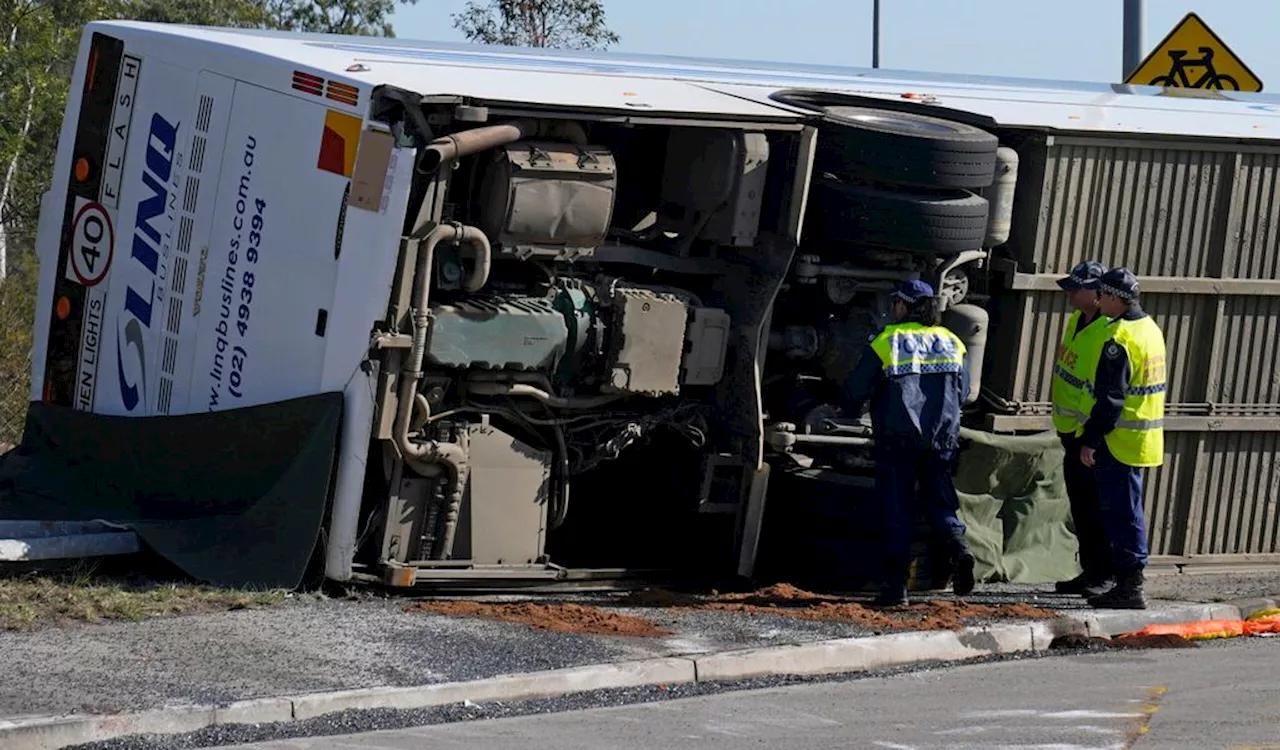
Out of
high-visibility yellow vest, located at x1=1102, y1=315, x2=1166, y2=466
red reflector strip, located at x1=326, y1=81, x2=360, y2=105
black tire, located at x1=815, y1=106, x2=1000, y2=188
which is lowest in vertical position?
high-visibility yellow vest, located at x1=1102, y1=315, x2=1166, y2=466

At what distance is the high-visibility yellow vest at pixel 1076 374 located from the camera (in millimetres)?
10352

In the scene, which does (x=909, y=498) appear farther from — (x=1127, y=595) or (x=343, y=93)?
(x=343, y=93)

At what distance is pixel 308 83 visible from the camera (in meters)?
9.80

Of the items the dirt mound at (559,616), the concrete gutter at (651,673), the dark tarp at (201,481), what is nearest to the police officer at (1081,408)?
the concrete gutter at (651,673)

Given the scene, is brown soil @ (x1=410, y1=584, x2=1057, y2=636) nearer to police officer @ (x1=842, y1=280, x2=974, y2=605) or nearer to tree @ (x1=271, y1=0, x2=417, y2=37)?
police officer @ (x1=842, y1=280, x2=974, y2=605)

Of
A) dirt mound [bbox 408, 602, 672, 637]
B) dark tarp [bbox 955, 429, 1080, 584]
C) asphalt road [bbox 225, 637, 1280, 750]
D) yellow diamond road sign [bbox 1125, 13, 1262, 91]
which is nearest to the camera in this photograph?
asphalt road [bbox 225, 637, 1280, 750]

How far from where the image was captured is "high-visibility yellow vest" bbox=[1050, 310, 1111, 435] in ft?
34.0

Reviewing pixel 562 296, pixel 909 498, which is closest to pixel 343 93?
pixel 562 296

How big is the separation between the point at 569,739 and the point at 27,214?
79.1 ft

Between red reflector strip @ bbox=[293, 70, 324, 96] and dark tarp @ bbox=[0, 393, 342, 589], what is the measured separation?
142cm

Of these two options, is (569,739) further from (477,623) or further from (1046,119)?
(1046,119)

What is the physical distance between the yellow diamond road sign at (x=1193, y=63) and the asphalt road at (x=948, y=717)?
757 cm

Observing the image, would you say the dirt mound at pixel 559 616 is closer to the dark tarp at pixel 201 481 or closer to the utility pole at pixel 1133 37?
the dark tarp at pixel 201 481

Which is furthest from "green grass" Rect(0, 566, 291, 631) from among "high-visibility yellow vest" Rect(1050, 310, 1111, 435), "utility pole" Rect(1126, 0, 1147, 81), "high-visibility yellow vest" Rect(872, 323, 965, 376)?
"utility pole" Rect(1126, 0, 1147, 81)
